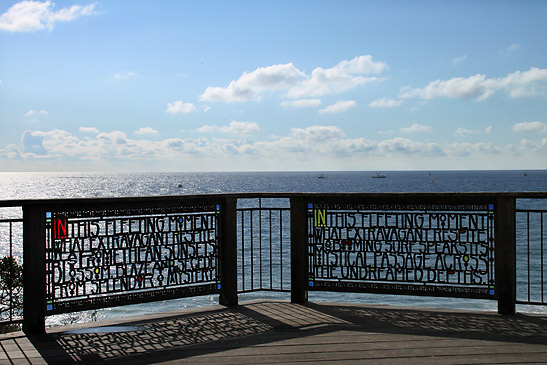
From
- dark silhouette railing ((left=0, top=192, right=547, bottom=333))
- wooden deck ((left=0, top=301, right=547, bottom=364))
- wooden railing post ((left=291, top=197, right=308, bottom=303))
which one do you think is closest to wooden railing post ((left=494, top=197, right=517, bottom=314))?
dark silhouette railing ((left=0, top=192, right=547, bottom=333))

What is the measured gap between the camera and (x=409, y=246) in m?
5.57

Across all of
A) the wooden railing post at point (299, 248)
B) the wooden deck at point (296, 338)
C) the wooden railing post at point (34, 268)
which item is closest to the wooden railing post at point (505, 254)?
the wooden deck at point (296, 338)

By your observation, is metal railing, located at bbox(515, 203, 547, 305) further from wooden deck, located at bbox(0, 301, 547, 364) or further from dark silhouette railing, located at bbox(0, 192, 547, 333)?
wooden deck, located at bbox(0, 301, 547, 364)

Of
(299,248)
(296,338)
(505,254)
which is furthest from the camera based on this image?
(299,248)

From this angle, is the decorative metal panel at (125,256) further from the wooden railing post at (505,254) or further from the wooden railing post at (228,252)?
the wooden railing post at (505,254)

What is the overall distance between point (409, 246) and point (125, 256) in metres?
2.92

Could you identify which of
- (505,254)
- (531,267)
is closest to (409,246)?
(505,254)

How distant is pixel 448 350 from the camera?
4059 mm

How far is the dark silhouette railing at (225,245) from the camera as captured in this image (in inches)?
190

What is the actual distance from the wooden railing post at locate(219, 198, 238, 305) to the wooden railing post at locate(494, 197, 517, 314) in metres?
2.72

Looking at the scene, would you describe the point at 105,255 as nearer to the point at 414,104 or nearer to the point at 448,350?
the point at 448,350

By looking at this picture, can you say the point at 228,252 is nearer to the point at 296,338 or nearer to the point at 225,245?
the point at 225,245

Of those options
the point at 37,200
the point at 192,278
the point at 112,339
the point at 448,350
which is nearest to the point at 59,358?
the point at 112,339

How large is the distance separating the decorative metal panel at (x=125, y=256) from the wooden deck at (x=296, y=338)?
0.25 meters
